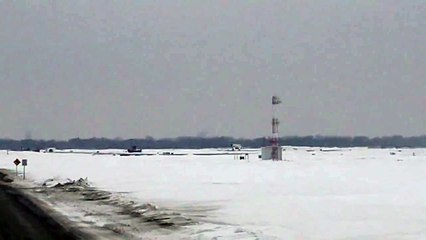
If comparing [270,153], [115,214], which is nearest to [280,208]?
[115,214]

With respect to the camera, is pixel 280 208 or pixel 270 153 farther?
pixel 270 153

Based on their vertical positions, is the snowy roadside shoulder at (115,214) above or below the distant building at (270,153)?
below

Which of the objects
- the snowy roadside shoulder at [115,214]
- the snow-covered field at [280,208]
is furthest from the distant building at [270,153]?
the snowy roadside shoulder at [115,214]

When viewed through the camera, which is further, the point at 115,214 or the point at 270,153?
the point at 270,153

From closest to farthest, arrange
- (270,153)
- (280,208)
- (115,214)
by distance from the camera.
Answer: (115,214)
(280,208)
(270,153)

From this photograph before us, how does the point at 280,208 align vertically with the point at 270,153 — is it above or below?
below

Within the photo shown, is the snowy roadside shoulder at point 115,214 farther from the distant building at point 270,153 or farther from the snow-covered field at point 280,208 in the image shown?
the distant building at point 270,153

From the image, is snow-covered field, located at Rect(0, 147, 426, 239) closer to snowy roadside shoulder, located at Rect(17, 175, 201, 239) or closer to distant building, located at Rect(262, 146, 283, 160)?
snowy roadside shoulder, located at Rect(17, 175, 201, 239)

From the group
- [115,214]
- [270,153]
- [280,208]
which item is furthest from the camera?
[270,153]

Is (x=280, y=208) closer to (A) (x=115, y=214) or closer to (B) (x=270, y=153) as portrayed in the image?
(A) (x=115, y=214)

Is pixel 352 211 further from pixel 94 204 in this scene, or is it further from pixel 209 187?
pixel 209 187

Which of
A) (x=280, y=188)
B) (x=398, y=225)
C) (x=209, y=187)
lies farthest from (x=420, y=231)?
(x=209, y=187)

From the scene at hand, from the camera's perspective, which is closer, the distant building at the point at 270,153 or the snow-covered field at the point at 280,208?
the snow-covered field at the point at 280,208

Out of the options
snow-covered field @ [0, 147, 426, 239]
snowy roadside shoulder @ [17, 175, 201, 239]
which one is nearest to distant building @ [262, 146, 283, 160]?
snow-covered field @ [0, 147, 426, 239]
